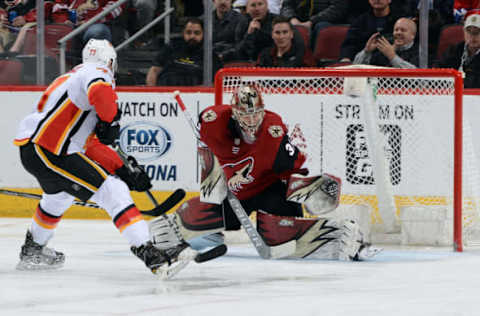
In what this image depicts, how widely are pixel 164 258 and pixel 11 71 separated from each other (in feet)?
10.8

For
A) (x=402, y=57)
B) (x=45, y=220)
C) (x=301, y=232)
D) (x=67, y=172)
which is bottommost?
(x=301, y=232)

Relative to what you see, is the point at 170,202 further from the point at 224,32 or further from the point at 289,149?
the point at 224,32

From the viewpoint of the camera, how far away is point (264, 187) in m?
4.73

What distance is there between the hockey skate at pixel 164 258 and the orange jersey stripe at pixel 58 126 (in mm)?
587

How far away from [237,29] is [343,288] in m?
3.13

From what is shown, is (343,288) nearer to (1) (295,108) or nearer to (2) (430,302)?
(2) (430,302)

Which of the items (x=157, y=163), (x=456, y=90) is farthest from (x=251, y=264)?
(x=157, y=163)

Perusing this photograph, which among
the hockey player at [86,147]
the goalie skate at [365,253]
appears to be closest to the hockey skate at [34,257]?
the hockey player at [86,147]

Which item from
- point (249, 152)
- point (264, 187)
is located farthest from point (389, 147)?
point (249, 152)

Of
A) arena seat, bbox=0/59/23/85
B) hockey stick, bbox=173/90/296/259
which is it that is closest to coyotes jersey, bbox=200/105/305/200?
hockey stick, bbox=173/90/296/259

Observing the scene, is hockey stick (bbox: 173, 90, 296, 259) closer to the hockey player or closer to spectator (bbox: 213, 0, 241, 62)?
the hockey player

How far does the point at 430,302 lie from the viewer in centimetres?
344

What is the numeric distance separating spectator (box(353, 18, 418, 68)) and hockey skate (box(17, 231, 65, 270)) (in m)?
Answer: 2.71

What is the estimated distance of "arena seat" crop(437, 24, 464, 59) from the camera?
6.07 meters
